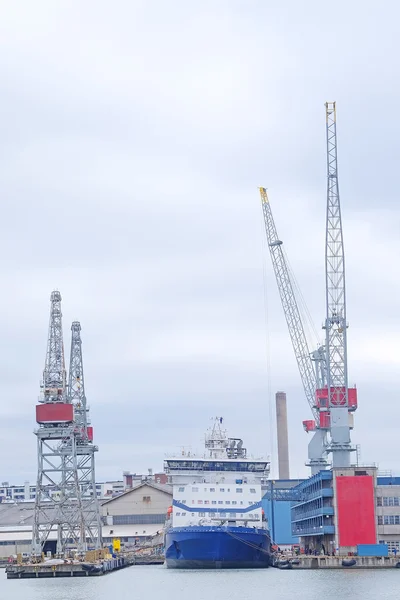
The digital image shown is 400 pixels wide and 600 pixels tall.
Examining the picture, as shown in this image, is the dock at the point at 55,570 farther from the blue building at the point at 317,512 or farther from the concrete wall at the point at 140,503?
the concrete wall at the point at 140,503

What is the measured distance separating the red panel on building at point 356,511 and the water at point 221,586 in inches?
253

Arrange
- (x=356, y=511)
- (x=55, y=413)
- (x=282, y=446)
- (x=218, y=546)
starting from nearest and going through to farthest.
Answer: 1. (x=218, y=546)
2. (x=356, y=511)
3. (x=55, y=413)
4. (x=282, y=446)

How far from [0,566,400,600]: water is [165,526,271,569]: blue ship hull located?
1387mm

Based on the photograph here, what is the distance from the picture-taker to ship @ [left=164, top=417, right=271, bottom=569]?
98.2 metres

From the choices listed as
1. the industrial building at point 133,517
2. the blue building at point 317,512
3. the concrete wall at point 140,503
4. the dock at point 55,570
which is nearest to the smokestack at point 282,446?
the industrial building at point 133,517

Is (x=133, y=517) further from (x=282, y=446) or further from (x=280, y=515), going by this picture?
(x=282, y=446)

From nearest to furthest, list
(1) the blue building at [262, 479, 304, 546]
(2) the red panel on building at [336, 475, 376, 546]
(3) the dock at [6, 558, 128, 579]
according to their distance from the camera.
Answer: (2) the red panel on building at [336, 475, 376, 546], (3) the dock at [6, 558, 128, 579], (1) the blue building at [262, 479, 304, 546]

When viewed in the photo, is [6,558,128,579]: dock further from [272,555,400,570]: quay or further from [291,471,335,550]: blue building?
[291,471,335,550]: blue building

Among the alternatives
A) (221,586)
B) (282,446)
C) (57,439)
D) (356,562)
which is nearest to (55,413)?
(57,439)

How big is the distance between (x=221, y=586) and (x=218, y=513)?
19.9 meters

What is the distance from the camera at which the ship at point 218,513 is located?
98188mm

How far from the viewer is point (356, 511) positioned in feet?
344

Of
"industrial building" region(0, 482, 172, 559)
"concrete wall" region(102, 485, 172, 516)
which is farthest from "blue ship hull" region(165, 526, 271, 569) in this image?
"concrete wall" region(102, 485, 172, 516)

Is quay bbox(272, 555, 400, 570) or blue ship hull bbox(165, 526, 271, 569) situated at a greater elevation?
blue ship hull bbox(165, 526, 271, 569)
